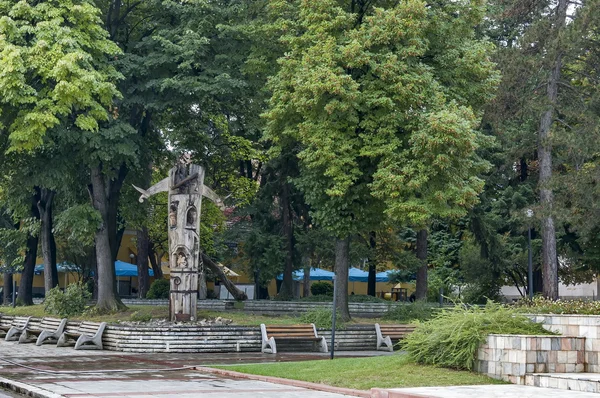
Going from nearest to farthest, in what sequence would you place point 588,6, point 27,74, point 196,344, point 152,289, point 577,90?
point 196,344, point 27,74, point 588,6, point 577,90, point 152,289

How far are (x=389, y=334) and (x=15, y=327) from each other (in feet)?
45.8

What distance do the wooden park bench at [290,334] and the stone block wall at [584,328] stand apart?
32.7 ft

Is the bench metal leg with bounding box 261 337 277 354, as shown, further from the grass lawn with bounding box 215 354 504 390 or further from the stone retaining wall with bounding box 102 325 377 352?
the grass lawn with bounding box 215 354 504 390

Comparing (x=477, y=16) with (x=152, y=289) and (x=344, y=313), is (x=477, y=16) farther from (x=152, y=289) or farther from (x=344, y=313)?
(x=152, y=289)

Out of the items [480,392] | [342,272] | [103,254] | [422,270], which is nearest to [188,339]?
[342,272]

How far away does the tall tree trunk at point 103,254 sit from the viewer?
3356 centimetres

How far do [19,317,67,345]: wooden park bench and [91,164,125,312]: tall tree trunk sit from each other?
2468 millimetres

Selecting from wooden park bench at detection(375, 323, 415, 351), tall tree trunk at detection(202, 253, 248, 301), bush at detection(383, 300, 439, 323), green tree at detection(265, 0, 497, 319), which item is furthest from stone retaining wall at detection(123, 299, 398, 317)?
wooden park bench at detection(375, 323, 415, 351)

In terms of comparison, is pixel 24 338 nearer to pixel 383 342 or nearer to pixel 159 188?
pixel 159 188

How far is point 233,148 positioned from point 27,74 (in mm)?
13655

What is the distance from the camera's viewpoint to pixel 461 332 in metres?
17.9

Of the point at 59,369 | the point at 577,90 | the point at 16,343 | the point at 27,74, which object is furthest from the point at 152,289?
the point at 59,369

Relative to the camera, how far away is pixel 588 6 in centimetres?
3516

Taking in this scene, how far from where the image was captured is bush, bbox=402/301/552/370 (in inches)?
695
